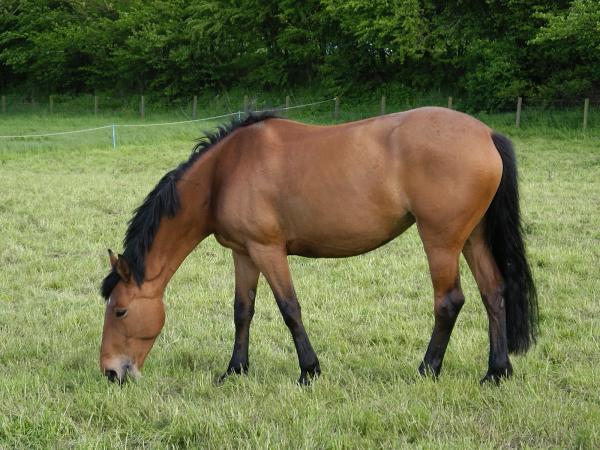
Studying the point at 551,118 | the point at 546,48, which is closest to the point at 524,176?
the point at 551,118

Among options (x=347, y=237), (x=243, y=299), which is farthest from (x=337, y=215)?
(x=243, y=299)

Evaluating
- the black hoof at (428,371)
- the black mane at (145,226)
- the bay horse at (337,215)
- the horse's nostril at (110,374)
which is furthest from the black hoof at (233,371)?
the black hoof at (428,371)

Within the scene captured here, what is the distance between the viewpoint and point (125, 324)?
4379 mm

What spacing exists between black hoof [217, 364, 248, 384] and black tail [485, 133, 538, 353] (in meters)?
1.80

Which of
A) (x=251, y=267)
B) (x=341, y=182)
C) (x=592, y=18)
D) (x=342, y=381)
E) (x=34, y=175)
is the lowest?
(x=34, y=175)

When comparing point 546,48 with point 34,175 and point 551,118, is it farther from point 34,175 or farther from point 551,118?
point 34,175

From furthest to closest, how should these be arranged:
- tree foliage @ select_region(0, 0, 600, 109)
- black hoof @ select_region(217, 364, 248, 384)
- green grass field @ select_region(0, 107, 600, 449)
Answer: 1. tree foliage @ select_region(0, 0, 600, 109)
2. black hoof @ select_region(217, 364, 248, 384)
3. green grass field @ select_region(0, 107, 600, 449)

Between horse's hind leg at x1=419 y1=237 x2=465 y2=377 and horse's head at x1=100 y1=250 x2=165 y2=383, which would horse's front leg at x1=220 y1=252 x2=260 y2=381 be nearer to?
horse's head at x1=100 y1=250 x2=165 y2=383


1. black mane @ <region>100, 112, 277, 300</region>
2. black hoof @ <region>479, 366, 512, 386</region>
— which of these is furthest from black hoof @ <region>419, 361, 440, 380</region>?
black mane @ <region>100, 112, 277, 300</region>

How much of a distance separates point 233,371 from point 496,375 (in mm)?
1728

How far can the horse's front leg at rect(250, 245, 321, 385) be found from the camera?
4.33 m

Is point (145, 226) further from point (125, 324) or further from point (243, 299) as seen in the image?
point (243, 299)

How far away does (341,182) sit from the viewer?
4285mm

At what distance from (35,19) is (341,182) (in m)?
41.4
